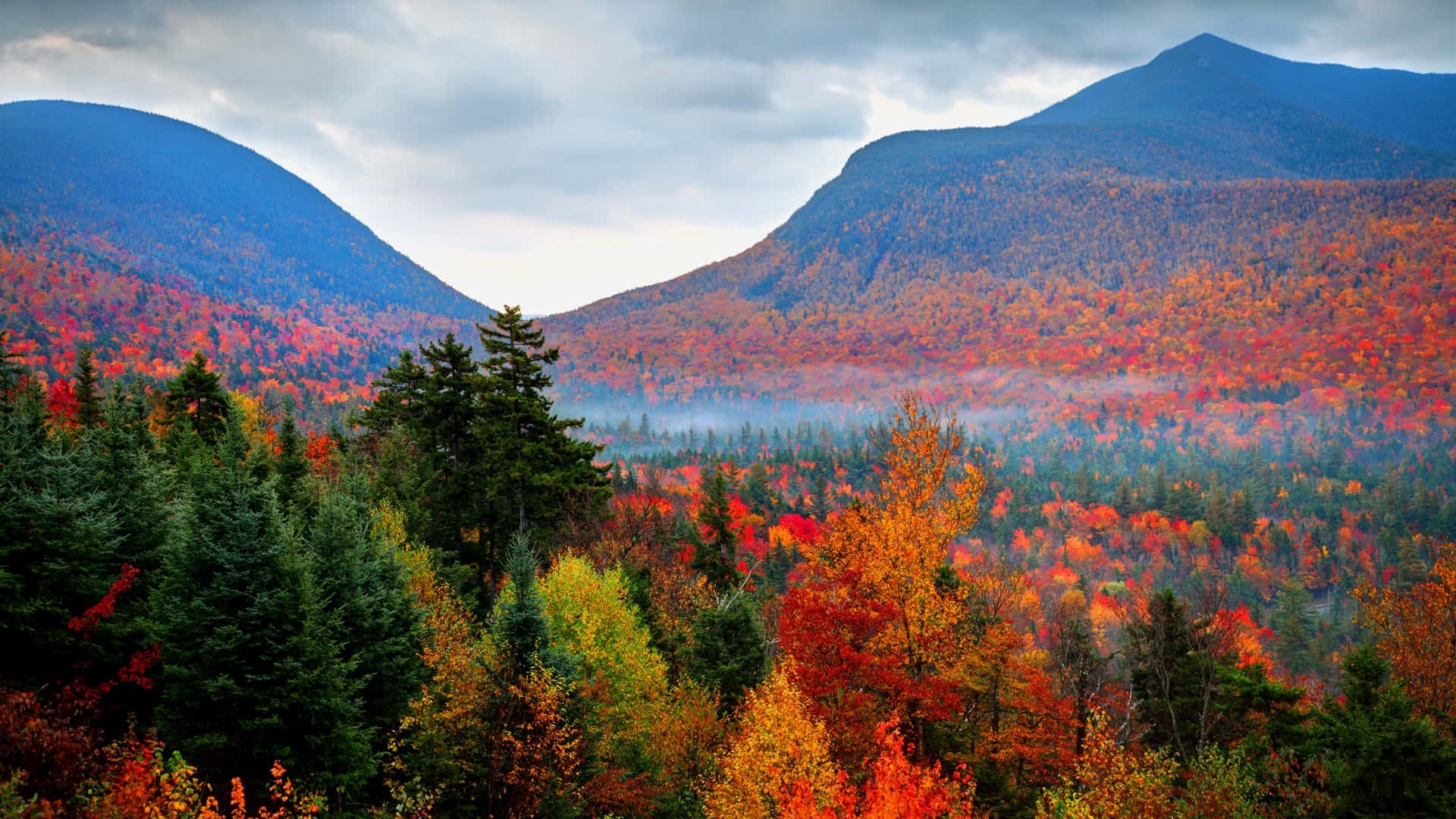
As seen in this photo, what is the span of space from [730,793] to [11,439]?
25283 mm

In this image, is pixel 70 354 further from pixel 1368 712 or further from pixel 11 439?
pixel 1368 712

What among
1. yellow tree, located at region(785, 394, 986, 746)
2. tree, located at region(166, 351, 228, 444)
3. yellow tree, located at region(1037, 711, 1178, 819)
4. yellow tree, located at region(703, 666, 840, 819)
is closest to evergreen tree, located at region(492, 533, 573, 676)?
yellow tree, located at region(703, 666, 840, 819)

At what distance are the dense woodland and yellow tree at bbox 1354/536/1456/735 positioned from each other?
148mm

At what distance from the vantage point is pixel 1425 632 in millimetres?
34875

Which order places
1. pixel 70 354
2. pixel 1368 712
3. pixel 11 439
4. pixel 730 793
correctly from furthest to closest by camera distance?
pixel 70 354, pixel 730 793, pixel 11 439, pixel 1368 712

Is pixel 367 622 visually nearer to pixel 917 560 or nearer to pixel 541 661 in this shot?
pixel 541 661

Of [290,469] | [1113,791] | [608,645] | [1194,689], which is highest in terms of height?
[290,469]

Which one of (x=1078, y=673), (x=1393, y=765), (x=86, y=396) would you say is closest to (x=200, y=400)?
(x=86, y=396)

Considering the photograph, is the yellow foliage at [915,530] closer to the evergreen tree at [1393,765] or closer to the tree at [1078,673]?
the tree at [1078,673]

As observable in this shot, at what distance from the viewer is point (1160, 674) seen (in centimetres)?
3788

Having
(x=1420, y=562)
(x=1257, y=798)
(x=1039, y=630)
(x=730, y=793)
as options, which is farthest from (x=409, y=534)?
(x=1420, y=562)

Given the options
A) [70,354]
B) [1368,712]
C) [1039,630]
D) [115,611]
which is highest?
[70,354]

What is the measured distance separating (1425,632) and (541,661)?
1541 inches

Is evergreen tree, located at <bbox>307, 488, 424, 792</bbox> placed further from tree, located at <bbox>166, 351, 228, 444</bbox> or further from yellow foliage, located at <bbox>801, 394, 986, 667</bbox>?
tree, located at <bbox>166, 351, 228, 444</bbox>
